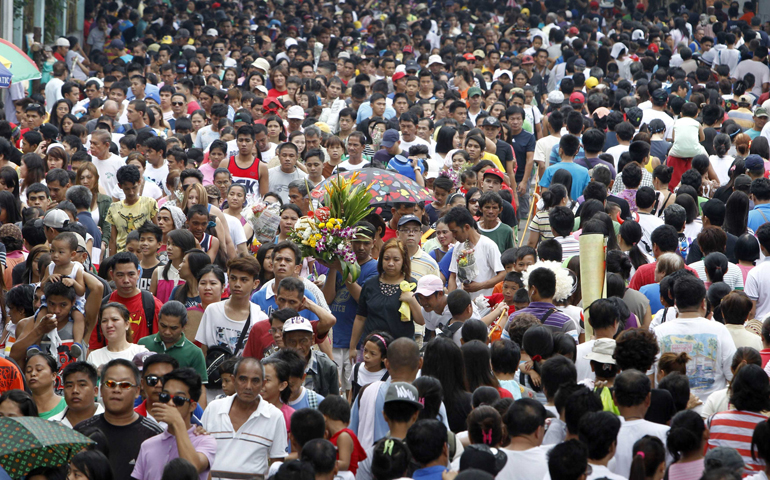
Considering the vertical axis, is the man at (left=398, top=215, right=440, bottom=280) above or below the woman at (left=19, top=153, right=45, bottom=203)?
above

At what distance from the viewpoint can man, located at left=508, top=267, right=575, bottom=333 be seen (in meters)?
6.66

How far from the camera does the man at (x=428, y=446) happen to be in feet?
15.4

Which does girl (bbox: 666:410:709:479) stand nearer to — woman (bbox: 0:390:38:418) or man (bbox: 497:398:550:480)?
man (bbox: 497:398:550:480)

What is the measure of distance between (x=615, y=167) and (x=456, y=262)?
3.48 m

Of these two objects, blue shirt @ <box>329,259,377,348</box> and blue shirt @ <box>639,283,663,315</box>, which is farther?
blue shirt @ <box>329,259,377,348</box>

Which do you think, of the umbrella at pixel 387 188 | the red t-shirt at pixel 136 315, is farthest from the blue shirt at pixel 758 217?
the red t-shirt at pixel 136 315

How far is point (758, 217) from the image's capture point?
30.0ft

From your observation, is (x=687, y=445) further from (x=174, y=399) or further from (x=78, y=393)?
(x=78, y=393)

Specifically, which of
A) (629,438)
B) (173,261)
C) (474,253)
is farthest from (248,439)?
(474,253)

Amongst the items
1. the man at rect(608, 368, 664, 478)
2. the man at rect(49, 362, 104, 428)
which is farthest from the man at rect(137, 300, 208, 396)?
the man at rect(608, 368, 664, 478)

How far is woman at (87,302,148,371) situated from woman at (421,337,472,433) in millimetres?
2128

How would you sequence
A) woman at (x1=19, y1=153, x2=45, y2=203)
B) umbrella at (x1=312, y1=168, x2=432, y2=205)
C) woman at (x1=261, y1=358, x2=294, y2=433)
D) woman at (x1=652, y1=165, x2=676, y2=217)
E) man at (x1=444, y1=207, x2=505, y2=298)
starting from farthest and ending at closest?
woman at (x1=19, y1=153, x2=45, y2=203) → woman at (x1=652, y1=165, x2=676, y2=217) → umbrella at (x1=312, y1=168, x2=432, y2=205) → man at (x1=444, y1=207, x2=505, y2=298) → woman at (x1=261, y1=358, x2=294, y2=433)

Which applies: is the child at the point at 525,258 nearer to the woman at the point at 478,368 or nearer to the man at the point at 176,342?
the woman at the point at 478,368

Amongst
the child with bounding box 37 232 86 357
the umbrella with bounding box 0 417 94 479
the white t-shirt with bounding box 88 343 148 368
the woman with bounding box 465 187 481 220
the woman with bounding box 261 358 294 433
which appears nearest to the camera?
the umbrella with bounding box 0 417 94 479
